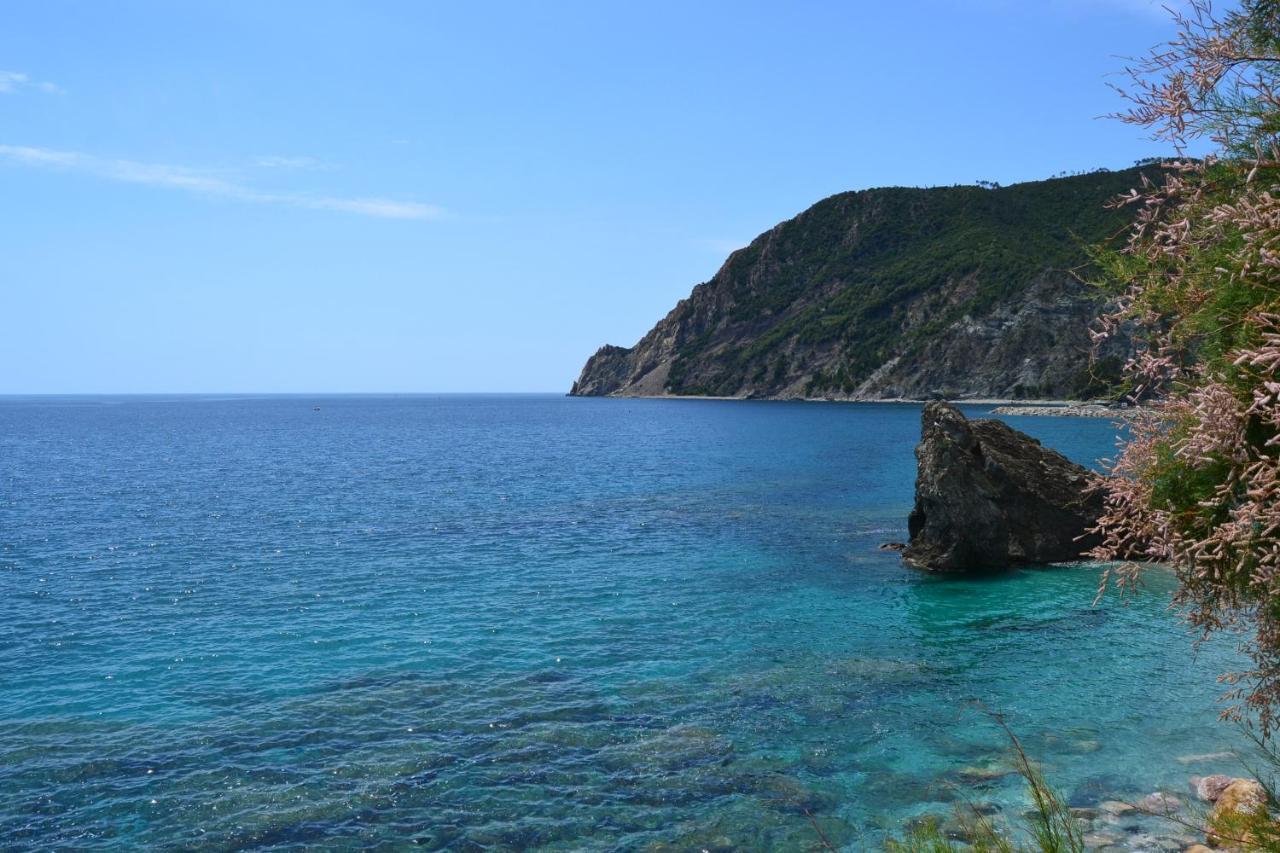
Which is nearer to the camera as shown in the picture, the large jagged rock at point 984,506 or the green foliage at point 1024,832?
the green foliage at point 1024,832

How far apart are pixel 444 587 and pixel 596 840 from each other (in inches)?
740

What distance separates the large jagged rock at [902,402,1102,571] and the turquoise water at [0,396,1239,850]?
2040mm

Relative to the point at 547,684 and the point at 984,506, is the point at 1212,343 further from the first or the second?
the point at 984,506

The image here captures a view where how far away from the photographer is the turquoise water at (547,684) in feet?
47.1

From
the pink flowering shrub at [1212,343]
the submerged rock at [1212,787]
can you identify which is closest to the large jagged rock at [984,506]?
the submerged rock at [1212,787]

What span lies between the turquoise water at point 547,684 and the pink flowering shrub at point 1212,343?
6247mm

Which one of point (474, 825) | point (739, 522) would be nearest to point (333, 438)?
point (739, 522)

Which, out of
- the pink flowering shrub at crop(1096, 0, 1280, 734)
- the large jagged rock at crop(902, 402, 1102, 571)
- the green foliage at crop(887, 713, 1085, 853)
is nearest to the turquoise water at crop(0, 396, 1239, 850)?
the green foliage at crop(887, 713, 1085, 853)

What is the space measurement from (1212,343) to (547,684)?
1595 centimetres

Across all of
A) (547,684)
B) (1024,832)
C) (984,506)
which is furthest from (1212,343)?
(984,506)

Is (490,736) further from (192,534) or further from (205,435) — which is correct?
(205,435)

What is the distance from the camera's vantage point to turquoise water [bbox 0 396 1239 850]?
14359 mm

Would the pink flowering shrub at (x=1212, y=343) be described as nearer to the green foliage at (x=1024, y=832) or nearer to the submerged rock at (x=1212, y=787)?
the green foliage at (x=1024, y=832)

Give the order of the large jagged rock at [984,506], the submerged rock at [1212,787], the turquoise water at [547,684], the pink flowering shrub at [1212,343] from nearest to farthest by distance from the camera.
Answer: the pink flowering shrub at [1212,343]
the submerged rock at [1212,787]
the turquoise water at [547,684]
the large jagged rock at [984,506]
